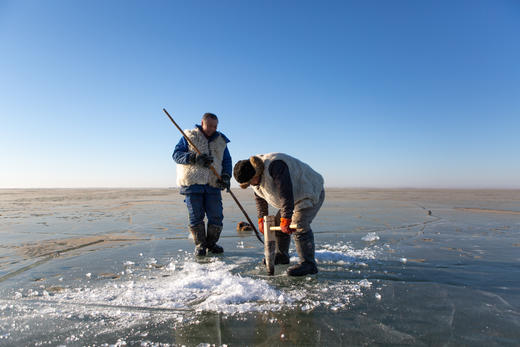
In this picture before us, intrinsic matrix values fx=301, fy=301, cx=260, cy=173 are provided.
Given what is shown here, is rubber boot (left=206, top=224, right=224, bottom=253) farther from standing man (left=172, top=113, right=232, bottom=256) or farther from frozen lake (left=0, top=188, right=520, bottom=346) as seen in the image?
frozen lake (left=0, top=188, right=520, bottom=346)

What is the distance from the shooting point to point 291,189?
128 inches

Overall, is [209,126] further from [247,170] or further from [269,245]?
[269,245]

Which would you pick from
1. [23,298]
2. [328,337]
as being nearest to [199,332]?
[328,337]

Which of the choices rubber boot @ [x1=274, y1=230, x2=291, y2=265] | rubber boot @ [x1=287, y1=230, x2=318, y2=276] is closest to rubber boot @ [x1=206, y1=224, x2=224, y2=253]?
rubber boot @ [x1=274, y1=230, x2=291, y2=265]

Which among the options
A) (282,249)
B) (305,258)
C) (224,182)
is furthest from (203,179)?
(305,258)

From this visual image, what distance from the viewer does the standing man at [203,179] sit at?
4.45 meters

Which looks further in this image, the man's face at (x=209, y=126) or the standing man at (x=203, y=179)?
the man's face at (x=209, y=126)

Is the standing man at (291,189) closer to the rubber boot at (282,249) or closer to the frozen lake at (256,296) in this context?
the frozen lake at (256,296)

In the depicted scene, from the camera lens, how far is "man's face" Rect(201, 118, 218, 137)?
15.3 ft

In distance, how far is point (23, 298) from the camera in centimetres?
262

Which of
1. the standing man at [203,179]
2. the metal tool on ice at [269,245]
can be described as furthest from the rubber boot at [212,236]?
the metal tool on ice at [269,245]

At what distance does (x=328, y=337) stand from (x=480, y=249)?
3.81m

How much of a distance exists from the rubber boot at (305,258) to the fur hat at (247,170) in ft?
2.72

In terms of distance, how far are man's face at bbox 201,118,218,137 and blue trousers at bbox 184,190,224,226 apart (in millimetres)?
934
